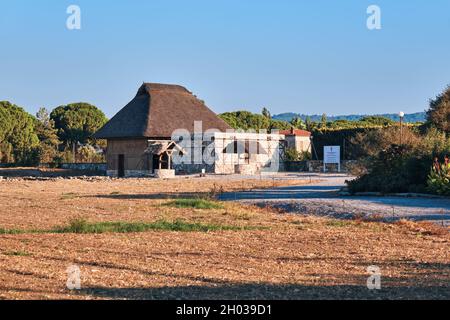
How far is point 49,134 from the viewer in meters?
88.8

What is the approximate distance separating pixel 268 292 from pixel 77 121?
295 feet

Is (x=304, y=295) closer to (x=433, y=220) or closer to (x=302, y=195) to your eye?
(x=433, y=220)

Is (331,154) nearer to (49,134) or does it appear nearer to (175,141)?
(175,141)

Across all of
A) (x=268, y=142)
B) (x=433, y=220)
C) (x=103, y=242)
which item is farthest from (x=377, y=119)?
(x=103, y=242)

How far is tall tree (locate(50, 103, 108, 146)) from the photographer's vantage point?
314ft

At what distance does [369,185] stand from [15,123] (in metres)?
59.0

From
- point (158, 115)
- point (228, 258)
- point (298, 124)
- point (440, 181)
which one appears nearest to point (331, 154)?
point (158, 115)

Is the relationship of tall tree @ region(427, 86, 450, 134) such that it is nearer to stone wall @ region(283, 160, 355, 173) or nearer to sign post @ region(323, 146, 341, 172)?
sign post @ region(323, 146, 341, 172)

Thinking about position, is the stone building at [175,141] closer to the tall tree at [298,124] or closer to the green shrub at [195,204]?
the tall tree at [298,124]

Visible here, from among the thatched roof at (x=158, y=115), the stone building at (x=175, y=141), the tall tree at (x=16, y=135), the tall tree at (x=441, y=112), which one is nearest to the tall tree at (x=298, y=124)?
the thatched roof at (x=158, y=115)

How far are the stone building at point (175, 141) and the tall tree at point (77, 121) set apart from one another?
2944 cm

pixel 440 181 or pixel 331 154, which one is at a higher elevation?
pixel 331 154

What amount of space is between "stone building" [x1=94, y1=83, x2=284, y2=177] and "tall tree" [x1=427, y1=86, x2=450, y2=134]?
56.6ft

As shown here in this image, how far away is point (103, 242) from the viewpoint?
48.4ft
